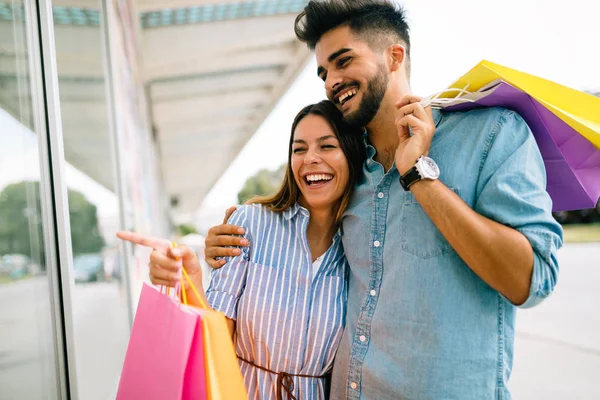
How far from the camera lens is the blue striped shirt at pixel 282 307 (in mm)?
1576

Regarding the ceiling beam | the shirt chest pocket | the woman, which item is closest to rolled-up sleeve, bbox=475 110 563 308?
the shirt chest pocket

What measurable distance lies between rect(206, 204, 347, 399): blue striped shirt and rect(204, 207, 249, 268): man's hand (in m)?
0.03

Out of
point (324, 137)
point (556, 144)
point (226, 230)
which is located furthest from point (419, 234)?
point (226, 230)

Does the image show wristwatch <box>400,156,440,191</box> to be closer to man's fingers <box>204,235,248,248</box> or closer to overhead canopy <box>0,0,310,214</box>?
man's fingers <box>204,235,248,248</box>

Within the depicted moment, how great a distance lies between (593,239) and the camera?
1452 cm

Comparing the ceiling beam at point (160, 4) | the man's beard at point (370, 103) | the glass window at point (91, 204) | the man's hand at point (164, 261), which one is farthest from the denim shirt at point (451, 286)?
the ceiling beam at point (160, 4)

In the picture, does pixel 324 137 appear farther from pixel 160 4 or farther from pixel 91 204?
pixel 160 4

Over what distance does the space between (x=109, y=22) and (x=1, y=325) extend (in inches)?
92.1

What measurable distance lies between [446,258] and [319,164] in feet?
1.97

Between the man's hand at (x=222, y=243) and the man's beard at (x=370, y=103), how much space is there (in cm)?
56

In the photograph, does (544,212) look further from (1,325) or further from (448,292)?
(1,325)

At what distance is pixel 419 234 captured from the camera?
1382 millimetres

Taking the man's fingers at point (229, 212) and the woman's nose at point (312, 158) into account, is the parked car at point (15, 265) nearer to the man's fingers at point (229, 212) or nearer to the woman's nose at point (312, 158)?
the man's fingers at point (229, 212)

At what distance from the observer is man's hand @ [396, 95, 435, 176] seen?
4.29 feet
